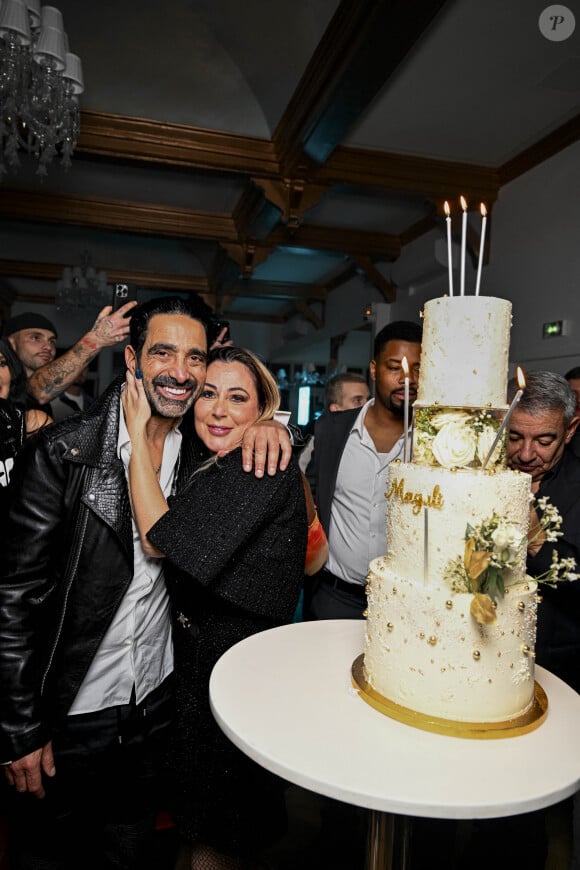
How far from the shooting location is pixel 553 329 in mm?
4621

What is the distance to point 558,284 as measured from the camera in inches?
180

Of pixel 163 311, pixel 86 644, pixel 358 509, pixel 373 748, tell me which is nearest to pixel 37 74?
pixel 163 311

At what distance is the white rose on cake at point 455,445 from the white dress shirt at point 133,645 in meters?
0.88

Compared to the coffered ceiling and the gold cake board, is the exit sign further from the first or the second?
the gold cake board

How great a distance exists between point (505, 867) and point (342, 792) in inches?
70.6

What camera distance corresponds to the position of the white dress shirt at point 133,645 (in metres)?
1.64

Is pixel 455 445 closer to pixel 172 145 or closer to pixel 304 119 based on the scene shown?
pixel 304 119

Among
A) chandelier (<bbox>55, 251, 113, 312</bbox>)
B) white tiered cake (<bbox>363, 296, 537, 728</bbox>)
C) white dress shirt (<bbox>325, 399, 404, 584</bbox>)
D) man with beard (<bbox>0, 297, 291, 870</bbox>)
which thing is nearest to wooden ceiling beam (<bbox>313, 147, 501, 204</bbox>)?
white dress shirt (<bbox>325, 399, 404, 584</bbox>)

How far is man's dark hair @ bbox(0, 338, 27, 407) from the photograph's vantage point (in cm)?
254

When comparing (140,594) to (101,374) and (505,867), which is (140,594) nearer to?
(505,867)

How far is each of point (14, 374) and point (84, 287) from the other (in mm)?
5739

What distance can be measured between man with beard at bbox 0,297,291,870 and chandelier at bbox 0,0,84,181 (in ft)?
7.24

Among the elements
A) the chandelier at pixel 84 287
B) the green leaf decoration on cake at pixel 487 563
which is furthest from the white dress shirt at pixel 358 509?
the chandelier at pixel 84 287

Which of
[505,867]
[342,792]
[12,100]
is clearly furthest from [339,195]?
[342,792]
